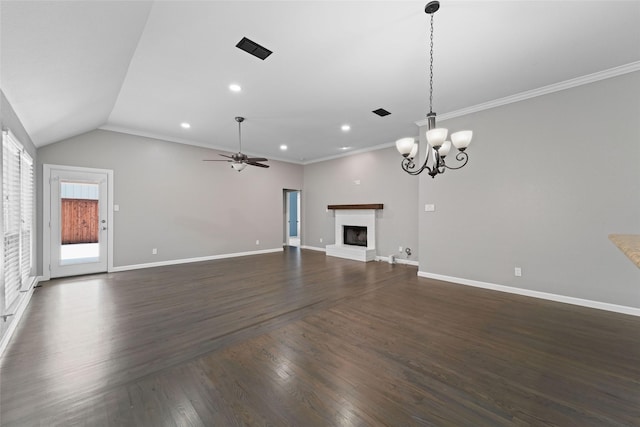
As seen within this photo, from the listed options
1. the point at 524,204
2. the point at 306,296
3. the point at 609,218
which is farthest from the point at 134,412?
the point at 609,218

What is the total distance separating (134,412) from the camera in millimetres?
1590

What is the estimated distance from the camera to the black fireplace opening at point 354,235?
24.3 ft

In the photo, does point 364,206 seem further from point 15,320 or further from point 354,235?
point 15,320

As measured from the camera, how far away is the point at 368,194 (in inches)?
280

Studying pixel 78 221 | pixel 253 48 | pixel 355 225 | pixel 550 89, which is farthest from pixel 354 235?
pixel 78 221

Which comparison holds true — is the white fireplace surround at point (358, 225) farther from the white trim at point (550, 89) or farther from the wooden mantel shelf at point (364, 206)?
the white trim at point (550, 89)

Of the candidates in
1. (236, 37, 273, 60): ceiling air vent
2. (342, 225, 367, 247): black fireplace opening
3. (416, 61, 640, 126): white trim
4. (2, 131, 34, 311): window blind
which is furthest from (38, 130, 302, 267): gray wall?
(416, 61, 640, 126): white trim

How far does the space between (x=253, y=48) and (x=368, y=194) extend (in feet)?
16.6

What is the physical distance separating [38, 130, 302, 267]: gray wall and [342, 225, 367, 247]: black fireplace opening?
7.69 ft

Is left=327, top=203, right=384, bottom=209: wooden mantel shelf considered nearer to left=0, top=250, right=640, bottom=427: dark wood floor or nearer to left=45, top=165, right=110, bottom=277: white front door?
left=0, top=250, right=640, bottom=427: dark wood floor

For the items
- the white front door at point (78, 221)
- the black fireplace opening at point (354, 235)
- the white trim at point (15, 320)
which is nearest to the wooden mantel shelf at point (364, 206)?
the black fireplace opening at point (354, 235)

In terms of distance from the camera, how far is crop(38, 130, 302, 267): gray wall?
17.1ft

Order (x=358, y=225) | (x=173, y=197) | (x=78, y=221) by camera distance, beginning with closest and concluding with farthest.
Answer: (x=78, y=221) < (x=173, y=197) < (x=358, y=225)

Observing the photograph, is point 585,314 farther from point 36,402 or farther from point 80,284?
point 80,284
